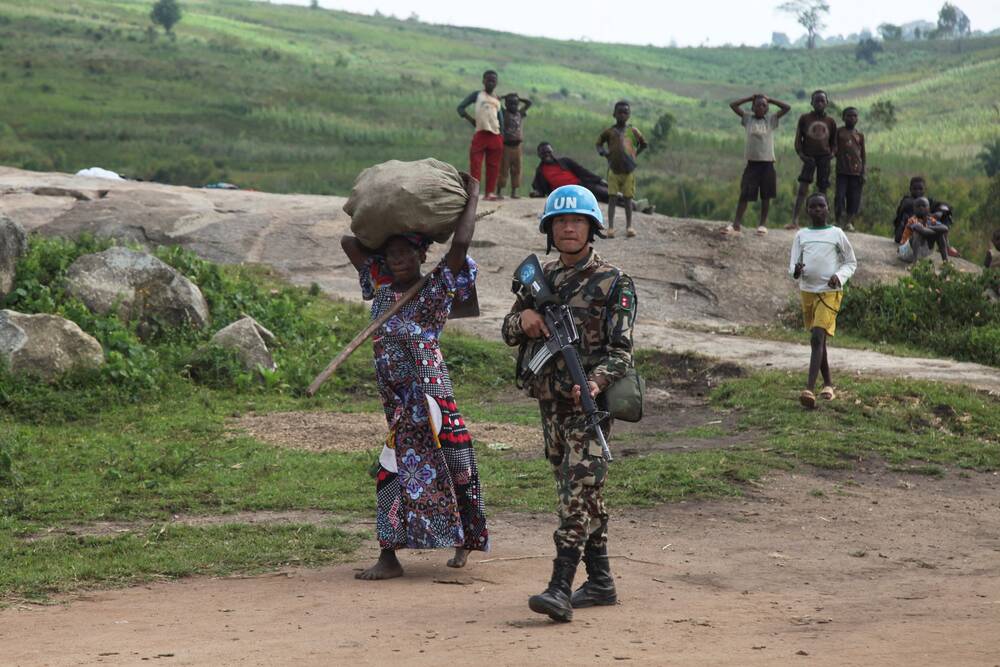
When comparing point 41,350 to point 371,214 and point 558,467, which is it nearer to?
point 371,214

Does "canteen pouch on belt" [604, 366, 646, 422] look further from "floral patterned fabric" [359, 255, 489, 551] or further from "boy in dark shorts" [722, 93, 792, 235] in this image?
"boy in dark shorts" [722, 93, 792, 235]

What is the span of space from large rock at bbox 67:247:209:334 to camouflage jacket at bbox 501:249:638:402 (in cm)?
722

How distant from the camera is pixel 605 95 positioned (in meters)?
79.6

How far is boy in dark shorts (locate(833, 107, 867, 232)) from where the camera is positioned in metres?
17.7

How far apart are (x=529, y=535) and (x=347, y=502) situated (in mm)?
1205

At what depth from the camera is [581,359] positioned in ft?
18.5

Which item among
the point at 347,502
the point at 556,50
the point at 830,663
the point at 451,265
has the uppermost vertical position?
the point at 556,50

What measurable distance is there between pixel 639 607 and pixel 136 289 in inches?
305

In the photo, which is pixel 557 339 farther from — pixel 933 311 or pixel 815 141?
pixel 815 141

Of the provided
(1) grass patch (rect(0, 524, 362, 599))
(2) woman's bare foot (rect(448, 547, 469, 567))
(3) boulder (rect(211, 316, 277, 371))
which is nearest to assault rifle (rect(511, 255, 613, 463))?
(2) woman's bare foot (rect(448, 547, 469, 567))

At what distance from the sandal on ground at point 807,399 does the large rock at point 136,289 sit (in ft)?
17.6

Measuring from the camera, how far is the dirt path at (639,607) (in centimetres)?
478

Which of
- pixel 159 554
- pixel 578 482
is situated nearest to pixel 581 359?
pixel 578 482

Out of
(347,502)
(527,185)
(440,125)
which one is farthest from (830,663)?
(440,125)
